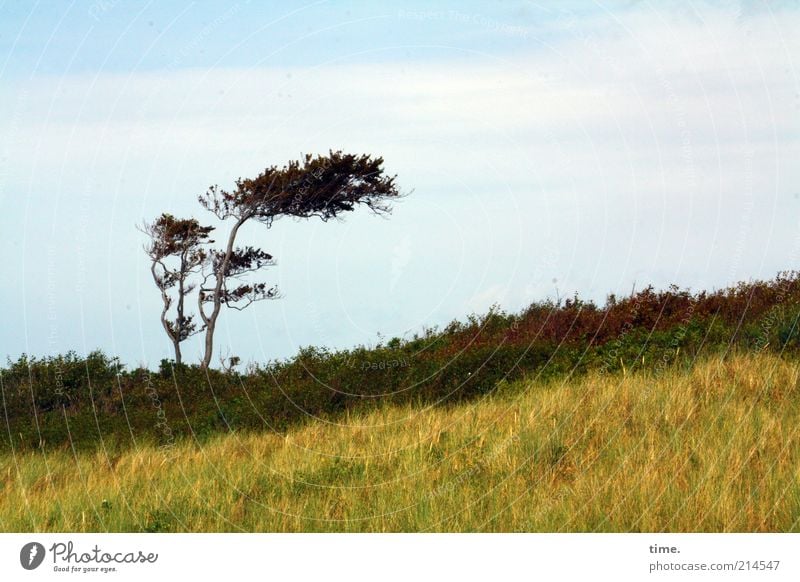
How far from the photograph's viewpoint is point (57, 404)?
57.3 ft

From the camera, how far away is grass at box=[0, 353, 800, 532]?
763 centimetres

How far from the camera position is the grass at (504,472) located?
7.63m

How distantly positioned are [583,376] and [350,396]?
3.40m
